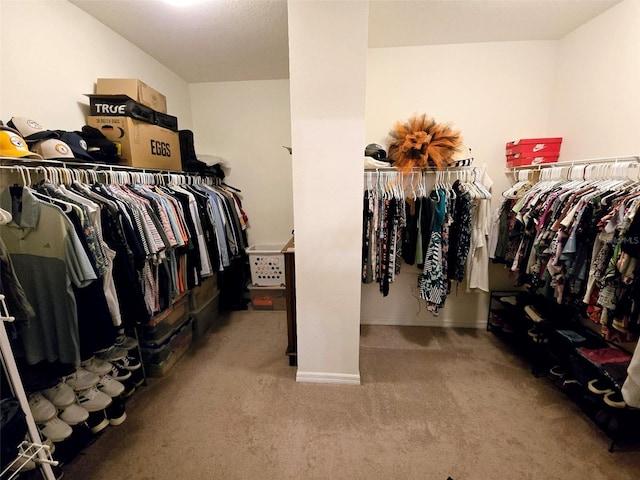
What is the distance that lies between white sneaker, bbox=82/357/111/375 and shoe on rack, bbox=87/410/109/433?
228 mm

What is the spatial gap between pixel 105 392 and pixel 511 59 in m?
3.72

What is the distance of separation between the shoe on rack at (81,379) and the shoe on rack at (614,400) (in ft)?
9.03

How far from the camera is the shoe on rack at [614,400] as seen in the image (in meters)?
1.38

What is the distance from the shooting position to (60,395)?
1291 millimetres

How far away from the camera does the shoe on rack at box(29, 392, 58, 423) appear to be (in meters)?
1.19

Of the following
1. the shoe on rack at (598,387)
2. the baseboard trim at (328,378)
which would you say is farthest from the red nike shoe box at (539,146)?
the baseboard trim at (328,378)

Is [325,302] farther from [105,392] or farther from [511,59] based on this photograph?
[511,59]

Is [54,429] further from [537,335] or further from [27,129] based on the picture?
[537,335]

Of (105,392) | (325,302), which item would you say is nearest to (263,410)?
(325,302)

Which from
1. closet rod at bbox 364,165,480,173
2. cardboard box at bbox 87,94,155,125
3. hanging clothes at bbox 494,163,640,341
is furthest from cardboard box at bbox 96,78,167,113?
hanging clothes at bbox 494,163,640,341

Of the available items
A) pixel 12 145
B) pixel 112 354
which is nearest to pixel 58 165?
pixel 12 145

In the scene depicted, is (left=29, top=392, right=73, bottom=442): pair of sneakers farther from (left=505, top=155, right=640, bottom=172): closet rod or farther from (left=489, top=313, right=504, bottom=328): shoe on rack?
(left=505, top=155, right=640, bottom=172): closet rod

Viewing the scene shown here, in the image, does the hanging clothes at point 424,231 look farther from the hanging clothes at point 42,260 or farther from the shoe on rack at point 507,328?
the hanging clothes at point 42,260

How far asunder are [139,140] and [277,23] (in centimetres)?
132
